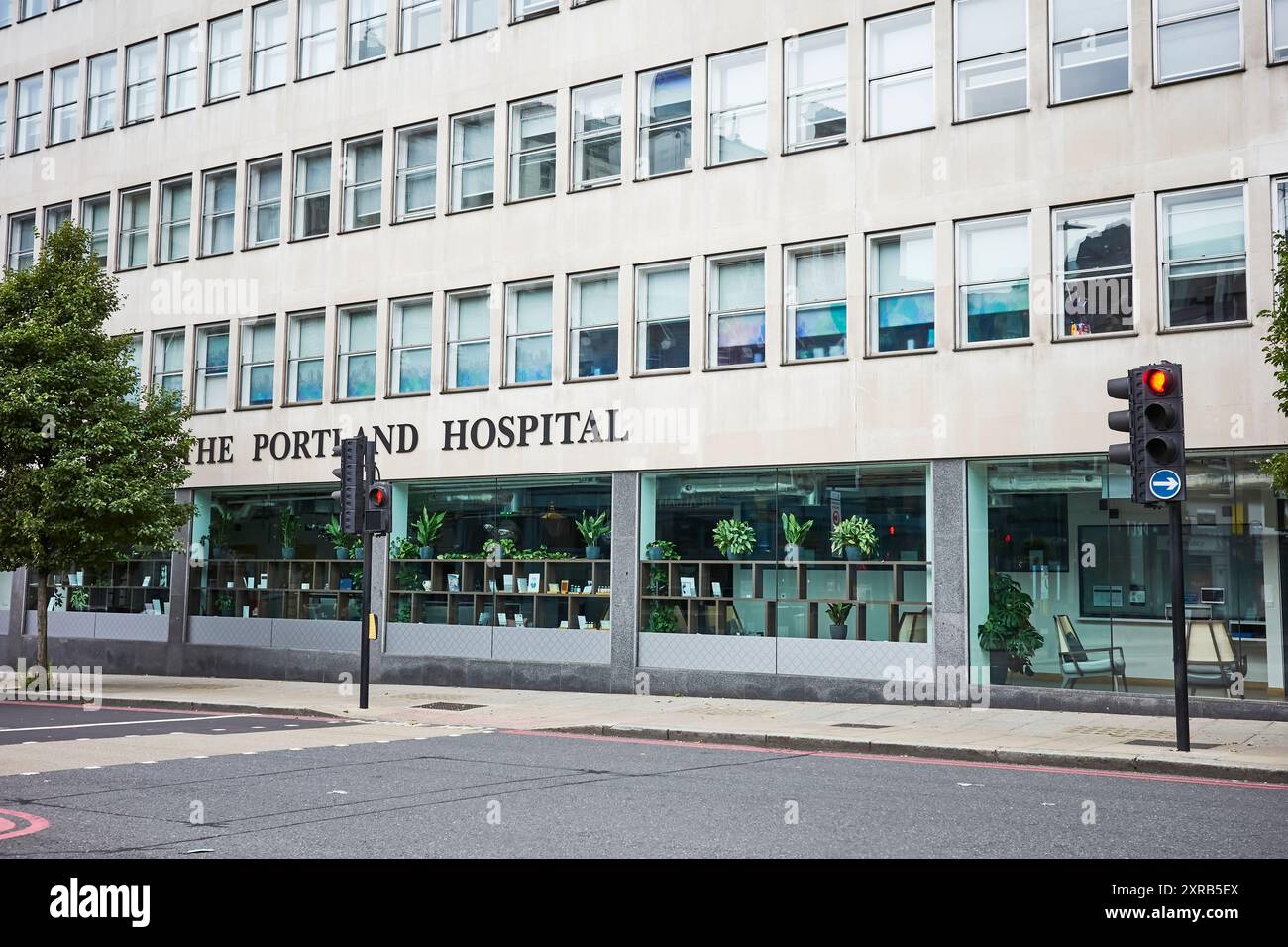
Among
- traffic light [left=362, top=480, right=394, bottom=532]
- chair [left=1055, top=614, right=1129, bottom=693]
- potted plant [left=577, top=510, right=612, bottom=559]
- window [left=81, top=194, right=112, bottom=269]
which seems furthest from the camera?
window [left=81, top=194, right=112, bottom=269]

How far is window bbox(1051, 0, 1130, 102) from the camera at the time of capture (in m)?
18.9

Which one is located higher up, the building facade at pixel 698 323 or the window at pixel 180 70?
the window at pixel 180 70

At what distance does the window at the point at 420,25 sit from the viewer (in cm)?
2611

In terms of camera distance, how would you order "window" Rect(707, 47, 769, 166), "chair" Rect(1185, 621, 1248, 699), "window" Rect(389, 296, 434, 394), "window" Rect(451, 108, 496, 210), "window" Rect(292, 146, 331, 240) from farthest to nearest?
"window" Rect(292, 146, 331, 240), "window" Rect(389, 296, 434, 394), "window" Rect(451, 108, 496, 210), "window" Rect(707, 47, 769, 166), "chair" Rect(1185, 621, 1248, 699)

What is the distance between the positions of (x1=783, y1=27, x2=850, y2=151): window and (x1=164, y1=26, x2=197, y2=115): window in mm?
14638

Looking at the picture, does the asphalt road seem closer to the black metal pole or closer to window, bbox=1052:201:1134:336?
the black metal pole

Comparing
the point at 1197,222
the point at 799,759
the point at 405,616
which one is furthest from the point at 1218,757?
the point at 405,616

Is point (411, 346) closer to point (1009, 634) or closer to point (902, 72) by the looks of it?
point (902, 72)

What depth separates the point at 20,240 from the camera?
33.1 meters

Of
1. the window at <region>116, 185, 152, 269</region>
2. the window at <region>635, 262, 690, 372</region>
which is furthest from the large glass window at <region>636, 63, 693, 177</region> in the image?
the window at <region>116, 185, 152, 269</region>

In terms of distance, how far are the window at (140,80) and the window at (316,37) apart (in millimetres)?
4575

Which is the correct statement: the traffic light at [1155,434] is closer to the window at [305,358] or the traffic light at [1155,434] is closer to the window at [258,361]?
the window at [305,358]

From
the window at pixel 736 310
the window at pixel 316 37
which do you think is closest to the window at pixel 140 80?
the window at pixel 316 37
